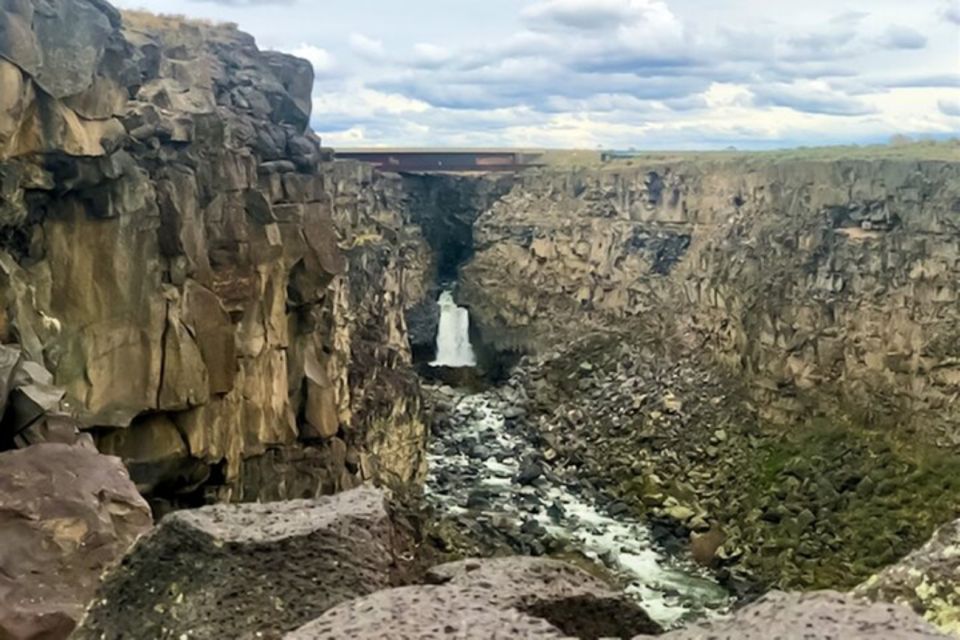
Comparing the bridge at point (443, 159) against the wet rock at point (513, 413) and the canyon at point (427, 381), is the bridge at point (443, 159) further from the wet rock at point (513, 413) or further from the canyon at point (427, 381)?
the wet rock at point (513, 413)

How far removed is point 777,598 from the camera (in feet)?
18.5

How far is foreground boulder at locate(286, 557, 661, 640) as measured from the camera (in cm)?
581

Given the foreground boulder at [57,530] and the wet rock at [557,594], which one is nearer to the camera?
the wet rock at [557,594]

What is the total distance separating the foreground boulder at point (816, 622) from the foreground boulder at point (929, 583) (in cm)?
173

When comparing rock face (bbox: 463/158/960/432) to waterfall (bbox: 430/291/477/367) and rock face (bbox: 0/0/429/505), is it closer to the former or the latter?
waterfall (bbox: 430/291/477/367)

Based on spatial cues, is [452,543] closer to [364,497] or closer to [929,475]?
[929,475]

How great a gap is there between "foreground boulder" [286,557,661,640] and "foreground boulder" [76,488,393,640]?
70cm

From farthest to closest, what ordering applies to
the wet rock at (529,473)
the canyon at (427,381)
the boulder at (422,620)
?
the wet rock at (529,473)
the canyon at (427,381)
the boulder at (422,620)

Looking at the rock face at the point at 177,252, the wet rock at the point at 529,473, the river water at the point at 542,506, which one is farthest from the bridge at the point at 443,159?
the rock face at the point at 177,252

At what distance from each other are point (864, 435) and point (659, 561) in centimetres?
882

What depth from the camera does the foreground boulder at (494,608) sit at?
5809mm

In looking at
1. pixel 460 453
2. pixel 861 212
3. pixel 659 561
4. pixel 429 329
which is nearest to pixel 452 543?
pixel 659 561

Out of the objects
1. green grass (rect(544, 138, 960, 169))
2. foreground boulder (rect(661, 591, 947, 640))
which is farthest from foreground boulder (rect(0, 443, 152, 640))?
green grass (rect(544, 138, 960, 169))

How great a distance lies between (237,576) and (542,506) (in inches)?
1226
